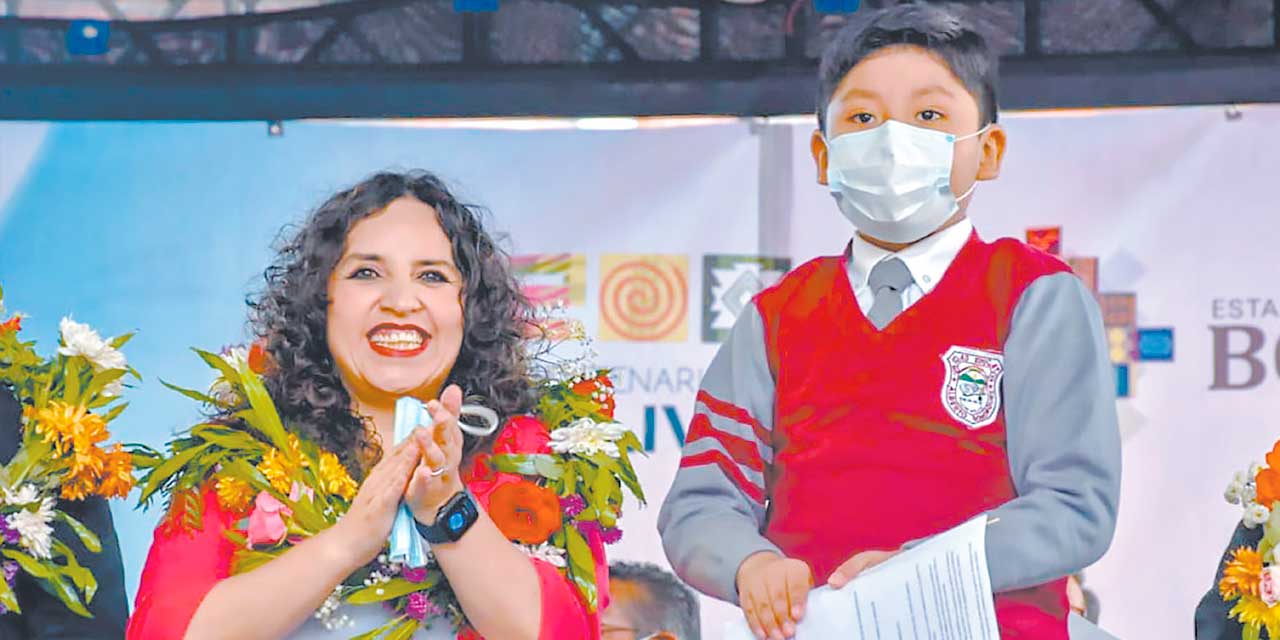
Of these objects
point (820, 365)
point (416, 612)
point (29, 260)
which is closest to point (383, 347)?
point (416, 612)

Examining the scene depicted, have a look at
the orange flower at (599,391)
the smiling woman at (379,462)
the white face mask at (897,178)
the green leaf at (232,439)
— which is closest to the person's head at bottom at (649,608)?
the orange flower at (599,391)

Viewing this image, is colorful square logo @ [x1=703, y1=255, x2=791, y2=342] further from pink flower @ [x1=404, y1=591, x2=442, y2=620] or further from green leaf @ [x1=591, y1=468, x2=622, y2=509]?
pink flower @ [x1=404, y1=591, x2=442, y2=620]

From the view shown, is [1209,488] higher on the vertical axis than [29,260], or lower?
lower

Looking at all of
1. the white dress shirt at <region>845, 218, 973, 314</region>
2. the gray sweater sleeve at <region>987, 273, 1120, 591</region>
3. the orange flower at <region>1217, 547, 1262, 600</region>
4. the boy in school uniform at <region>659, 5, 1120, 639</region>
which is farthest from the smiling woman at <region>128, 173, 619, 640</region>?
the orange flower at <region>1217, 547, 1262, 600</region>

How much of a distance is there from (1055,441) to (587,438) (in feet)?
2.55

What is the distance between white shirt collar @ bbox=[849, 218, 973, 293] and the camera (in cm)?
278

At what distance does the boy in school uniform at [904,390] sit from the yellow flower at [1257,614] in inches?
18.2

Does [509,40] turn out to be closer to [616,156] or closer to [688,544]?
[616,156]

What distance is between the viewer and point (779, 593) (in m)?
2.59

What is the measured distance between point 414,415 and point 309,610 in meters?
0.34

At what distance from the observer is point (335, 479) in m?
2.77

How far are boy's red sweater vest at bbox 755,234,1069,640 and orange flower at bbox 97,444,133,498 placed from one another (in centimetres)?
116

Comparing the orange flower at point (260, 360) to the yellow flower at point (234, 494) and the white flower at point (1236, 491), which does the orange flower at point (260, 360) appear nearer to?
the yellow flower at point (234, 494)

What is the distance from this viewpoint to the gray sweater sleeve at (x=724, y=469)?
2.74 meters
